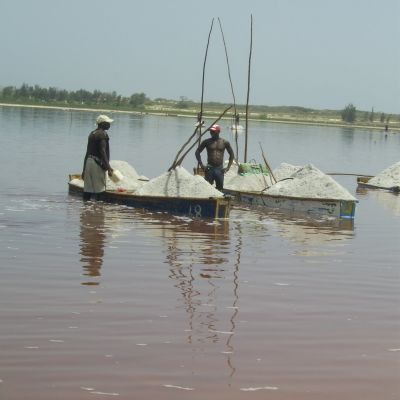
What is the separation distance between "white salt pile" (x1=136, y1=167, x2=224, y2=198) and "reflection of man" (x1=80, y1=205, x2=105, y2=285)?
2.41 ft

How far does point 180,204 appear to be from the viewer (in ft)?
37.4

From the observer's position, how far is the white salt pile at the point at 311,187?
41.1 feet

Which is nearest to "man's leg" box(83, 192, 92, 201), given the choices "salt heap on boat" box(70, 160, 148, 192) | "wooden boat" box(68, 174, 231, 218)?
"wooden boat" box(68, 174, 231, 218)

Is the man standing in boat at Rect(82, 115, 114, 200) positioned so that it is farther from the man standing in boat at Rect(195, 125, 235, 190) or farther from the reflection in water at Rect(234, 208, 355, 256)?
the reflection in water at Rect(234, 208, 355, 256)

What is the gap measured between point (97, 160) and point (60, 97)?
108412 mm

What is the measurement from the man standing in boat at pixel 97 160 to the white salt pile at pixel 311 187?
2565 mm

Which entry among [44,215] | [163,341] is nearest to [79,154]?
[44,215]

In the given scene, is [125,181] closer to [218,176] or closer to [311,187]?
[218,176]

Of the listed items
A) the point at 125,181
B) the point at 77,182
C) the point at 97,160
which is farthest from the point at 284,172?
the point at 97,160

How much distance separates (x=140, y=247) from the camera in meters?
8.59

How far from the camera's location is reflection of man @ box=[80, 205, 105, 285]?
7.34 meters

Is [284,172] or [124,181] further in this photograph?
[284,172]

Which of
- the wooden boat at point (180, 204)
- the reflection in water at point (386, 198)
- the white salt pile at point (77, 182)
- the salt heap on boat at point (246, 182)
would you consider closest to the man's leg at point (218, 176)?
the wooden boat at point (180, 204)

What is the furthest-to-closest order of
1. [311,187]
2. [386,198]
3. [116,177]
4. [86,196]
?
[386,198] → [311,187] → [86,196] → [116,177]
